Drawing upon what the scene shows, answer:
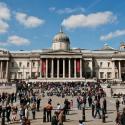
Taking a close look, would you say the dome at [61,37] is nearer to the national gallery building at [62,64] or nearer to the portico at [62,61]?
the national gallery building at [62,64]

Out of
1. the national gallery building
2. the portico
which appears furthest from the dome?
the portico

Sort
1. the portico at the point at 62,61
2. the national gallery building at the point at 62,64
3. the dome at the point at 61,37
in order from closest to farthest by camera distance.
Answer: the portico at the point at 62,61 < the national gallery building at the point at 62,64 < the dome at the point at 61,37

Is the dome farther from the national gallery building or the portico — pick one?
the portico


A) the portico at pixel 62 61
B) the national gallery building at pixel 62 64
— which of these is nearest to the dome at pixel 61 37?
the national gallery building at pixel 62 64

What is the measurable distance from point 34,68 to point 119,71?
2813cm

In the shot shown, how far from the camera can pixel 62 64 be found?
341 feet

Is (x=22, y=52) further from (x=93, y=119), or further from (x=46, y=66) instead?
(x=93, y=119)

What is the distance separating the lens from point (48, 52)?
102 meters

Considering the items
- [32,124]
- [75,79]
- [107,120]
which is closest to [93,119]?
[107,120]

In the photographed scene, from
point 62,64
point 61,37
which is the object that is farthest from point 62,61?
point 61,37

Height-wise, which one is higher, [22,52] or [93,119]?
[22,52]

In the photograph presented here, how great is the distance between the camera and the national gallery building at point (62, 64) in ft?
333

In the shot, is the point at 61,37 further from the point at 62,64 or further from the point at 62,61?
the point at 62,61

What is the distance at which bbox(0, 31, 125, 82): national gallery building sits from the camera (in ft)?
333
